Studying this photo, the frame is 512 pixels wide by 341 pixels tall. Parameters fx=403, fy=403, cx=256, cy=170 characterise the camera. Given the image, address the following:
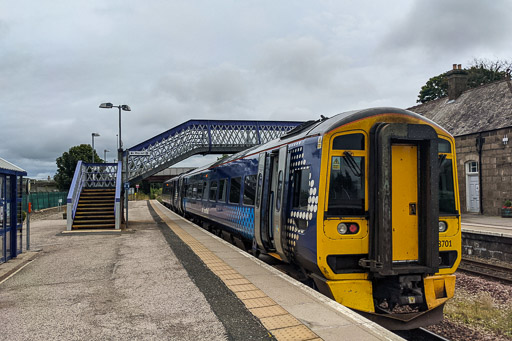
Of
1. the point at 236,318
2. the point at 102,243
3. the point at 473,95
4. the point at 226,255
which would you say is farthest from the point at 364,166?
the point at 473,95

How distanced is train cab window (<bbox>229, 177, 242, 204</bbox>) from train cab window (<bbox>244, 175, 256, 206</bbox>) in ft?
2.05

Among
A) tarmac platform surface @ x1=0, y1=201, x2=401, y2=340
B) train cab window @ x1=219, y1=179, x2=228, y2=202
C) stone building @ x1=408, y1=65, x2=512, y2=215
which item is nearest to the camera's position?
tarmac platform surface @ x1=0, y1=201, x2=401, y2=340

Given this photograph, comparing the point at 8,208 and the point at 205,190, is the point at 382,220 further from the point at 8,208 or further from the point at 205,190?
the point at 205,190

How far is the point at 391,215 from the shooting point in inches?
202

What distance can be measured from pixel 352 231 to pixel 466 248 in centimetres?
928

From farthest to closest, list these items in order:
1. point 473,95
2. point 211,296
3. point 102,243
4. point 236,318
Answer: point 473,95 < point 102,243 < point 211,296 < point 236,318

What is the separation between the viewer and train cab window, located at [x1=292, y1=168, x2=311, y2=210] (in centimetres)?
578

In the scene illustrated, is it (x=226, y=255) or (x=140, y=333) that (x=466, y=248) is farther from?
(x=140, y=333)

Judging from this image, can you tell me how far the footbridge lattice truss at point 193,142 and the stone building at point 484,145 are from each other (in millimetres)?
9554

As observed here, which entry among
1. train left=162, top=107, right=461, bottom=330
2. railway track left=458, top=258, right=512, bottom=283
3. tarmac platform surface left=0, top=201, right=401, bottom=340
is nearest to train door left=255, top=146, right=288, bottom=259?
tarmac platform surface left=0, top=201, right=401, bottom=340

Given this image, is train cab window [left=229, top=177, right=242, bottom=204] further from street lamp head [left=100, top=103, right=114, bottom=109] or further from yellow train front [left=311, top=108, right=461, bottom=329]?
street lamp head [left=100, top=103, right=114, bottom=109]

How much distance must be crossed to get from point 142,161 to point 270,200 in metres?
14.8

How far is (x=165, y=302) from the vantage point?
5.44m

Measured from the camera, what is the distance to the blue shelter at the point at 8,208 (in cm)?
836
